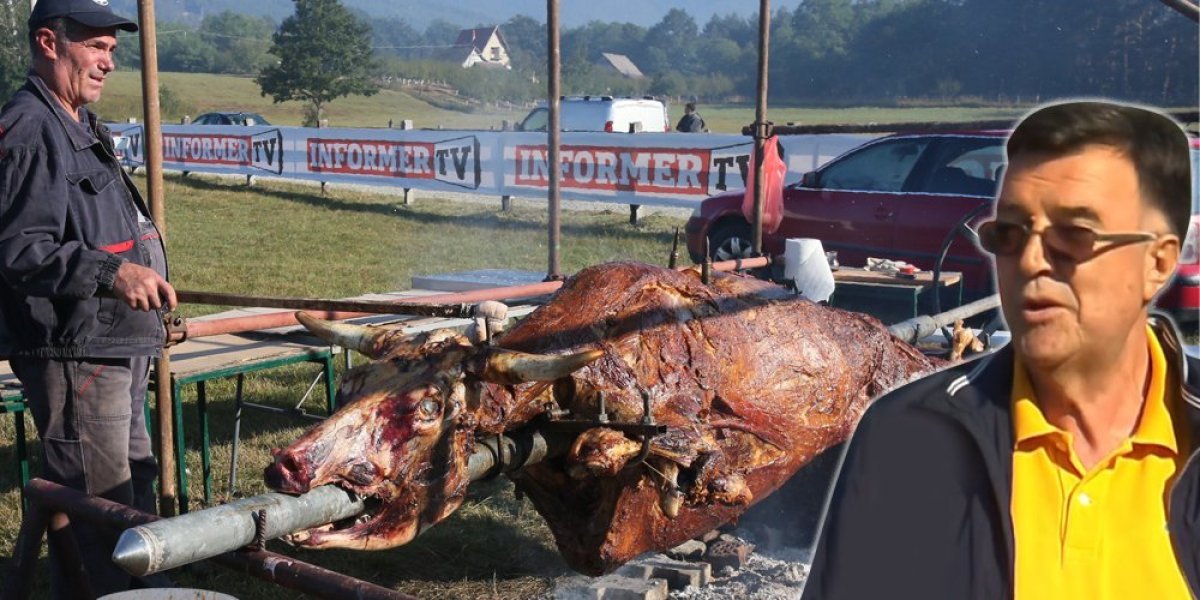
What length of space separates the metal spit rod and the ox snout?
0.15 ft

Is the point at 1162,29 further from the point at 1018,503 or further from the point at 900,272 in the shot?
the point at 1018,503

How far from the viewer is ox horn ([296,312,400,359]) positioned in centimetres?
362

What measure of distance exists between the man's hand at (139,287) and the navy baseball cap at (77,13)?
0.84 meters

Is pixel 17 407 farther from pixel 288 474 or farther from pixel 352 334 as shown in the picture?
pixel 288 474

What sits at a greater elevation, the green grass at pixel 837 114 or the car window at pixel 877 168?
the green grass at pixel 837 114

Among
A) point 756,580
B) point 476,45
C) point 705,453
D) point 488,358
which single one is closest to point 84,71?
point 488,358

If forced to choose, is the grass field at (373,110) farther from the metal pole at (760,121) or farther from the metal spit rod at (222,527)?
the metal spit rod at (222,527)

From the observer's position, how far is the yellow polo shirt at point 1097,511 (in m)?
1.36

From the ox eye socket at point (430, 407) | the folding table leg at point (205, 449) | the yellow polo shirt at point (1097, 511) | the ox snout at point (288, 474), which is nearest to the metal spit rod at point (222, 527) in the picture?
the ox snout at point (288, 474)

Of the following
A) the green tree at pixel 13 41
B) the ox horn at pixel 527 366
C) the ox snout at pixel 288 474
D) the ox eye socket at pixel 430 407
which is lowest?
the ox snout at pixel 288 474

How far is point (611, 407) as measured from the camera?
360cm

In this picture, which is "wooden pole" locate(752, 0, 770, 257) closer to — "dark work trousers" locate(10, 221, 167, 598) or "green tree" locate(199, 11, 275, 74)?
"dark work trousers" locate(10, 221, 167, 598)

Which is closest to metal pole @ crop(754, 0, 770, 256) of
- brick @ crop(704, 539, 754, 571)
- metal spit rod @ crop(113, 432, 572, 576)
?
brick @ crop(704, 539, 754, 571)

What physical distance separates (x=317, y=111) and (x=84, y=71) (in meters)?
36.1
